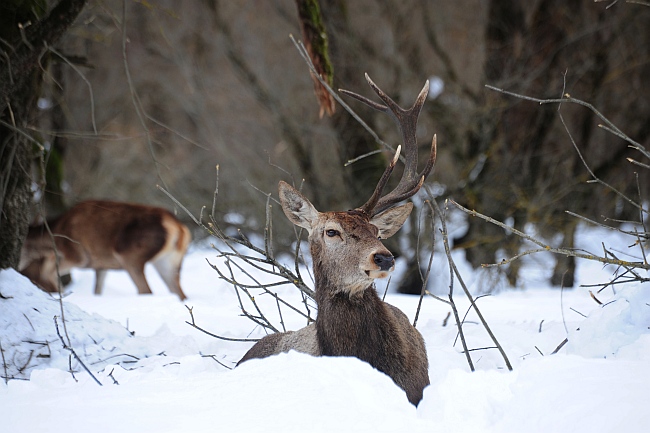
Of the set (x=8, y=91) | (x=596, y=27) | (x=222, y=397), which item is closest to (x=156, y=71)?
(x=596, y=27)

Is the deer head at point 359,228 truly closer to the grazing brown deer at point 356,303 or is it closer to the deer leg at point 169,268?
the grazing brown deer at point 356,303

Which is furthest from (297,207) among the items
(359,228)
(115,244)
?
(115,244)

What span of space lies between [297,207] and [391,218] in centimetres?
61

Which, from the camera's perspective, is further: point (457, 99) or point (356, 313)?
point (457, 99)

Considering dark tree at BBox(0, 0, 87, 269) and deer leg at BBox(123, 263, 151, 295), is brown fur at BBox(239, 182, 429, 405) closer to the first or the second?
dark tree at BBox(0, 0, 87, 269)

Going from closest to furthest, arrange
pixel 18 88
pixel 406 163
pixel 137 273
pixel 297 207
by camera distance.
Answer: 1. pixel 297 207
2. pixel 406 163
3. pixel 18 88
4. pixel 137 273

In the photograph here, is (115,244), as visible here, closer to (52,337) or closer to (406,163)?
(52,337)

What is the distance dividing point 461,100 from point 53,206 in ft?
21.3

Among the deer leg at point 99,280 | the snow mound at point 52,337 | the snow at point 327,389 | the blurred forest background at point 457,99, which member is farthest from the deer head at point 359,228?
the deer leg at point 99,280

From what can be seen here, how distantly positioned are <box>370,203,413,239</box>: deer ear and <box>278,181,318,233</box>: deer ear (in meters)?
0.39

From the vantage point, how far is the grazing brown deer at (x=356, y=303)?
3.98 meters

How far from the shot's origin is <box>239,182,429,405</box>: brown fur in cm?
398

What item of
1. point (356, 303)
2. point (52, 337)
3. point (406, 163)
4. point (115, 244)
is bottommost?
point (52, 337)

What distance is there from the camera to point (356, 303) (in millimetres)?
4133
